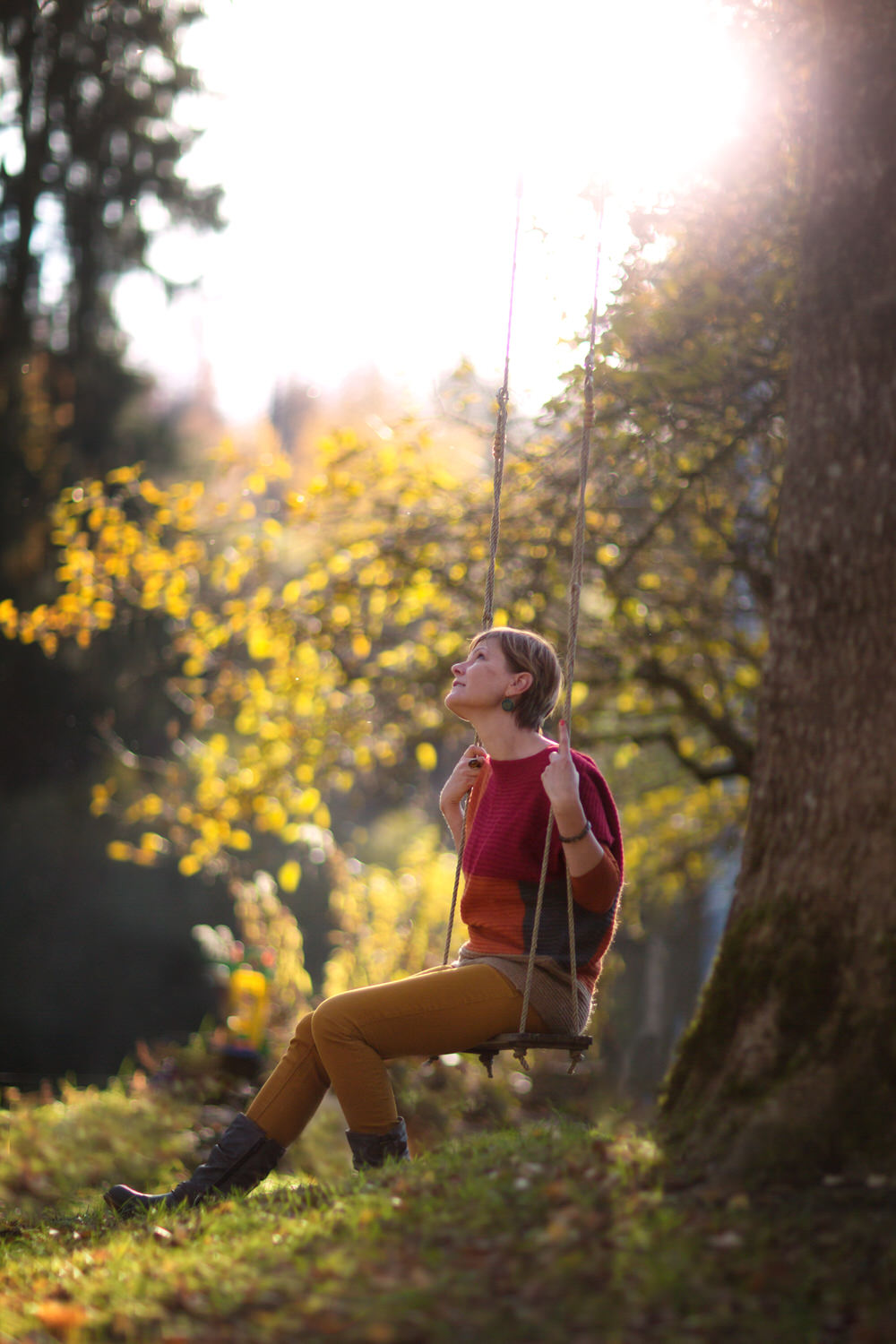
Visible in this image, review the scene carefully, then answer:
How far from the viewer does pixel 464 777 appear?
181 inches

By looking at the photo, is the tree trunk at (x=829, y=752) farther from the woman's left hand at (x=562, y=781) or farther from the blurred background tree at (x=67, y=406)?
the blurred background tree at (x=67, y=406)

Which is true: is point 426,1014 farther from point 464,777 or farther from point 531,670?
point 531,670

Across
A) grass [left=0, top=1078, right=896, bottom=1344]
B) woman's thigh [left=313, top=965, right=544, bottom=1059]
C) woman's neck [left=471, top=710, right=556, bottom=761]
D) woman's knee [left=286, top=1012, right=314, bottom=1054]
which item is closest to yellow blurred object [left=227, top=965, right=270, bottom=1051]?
grass [left=0, top=1078, right=896, bottom=1344]

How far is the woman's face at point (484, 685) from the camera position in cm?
440

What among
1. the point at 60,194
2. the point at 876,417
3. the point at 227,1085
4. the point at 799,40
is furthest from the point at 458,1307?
the point at 60,194

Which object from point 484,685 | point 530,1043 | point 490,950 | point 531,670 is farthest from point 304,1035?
point 531,670

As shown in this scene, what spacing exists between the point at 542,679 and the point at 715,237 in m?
3.44

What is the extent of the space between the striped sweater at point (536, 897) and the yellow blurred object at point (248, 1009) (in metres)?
6.68

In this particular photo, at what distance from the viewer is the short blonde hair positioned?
4.44 metres

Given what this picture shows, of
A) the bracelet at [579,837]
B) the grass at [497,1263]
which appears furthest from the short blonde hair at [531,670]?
the grass at [497,1263]

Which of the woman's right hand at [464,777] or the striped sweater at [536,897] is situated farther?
the woman's right hand at [464,777]

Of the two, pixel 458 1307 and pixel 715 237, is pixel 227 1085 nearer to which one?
pixel 715 237

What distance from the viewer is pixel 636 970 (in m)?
18.2

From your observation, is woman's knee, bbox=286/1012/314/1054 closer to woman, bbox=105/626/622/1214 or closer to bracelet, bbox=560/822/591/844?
woman, bbox=105/626/622/1214
